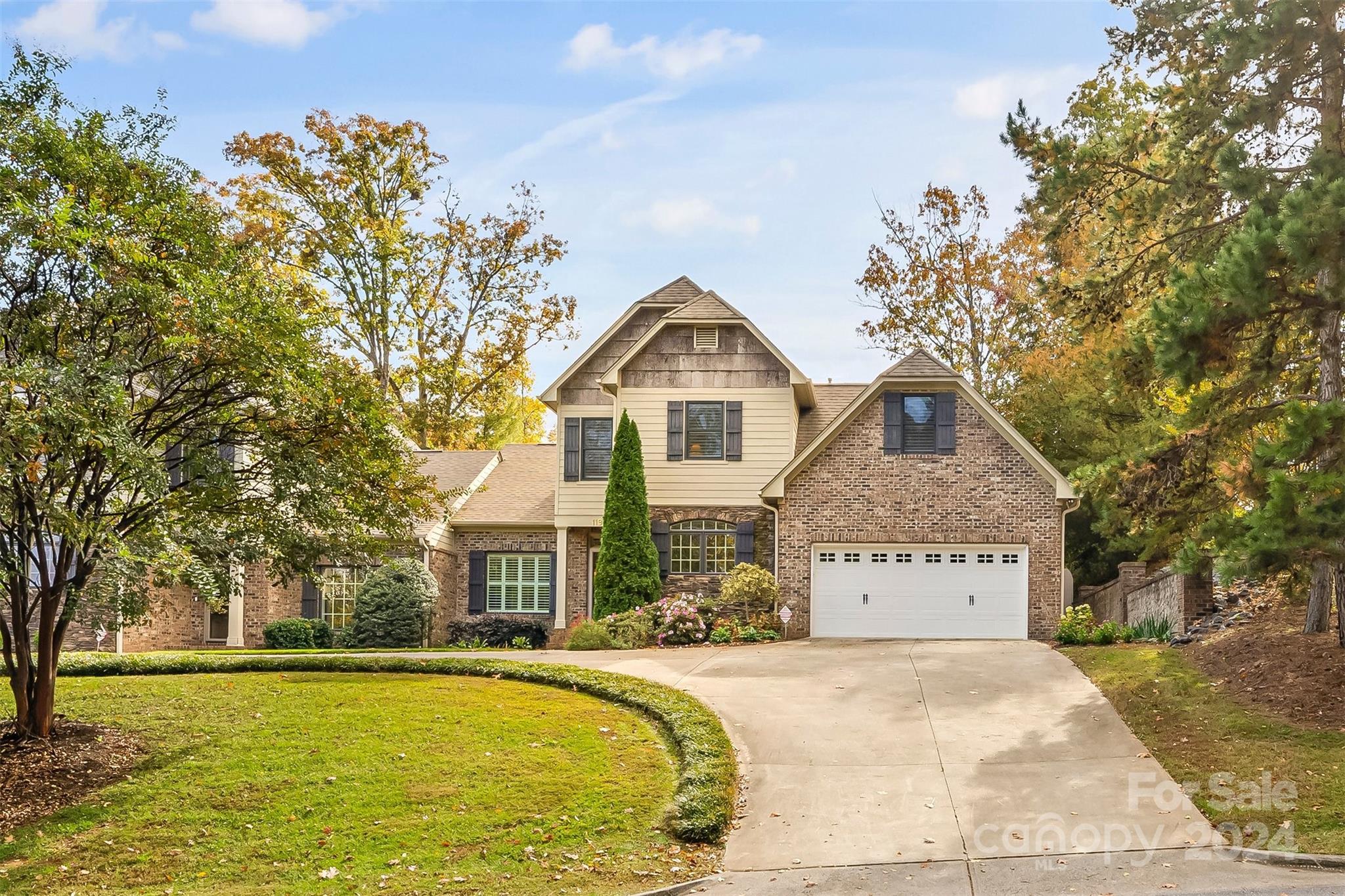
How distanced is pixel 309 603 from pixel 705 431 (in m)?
9.30

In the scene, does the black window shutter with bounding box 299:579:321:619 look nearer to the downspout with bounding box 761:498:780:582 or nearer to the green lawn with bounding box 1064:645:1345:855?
the downspout with bounding box 761:498:780:582

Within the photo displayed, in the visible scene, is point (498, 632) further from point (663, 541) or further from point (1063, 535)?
point (1063, 535)

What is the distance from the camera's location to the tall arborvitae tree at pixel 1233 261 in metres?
12.2

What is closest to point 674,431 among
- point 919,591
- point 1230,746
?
point 919,591

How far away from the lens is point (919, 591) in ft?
74.9

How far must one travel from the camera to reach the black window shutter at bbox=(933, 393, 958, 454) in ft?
76.9

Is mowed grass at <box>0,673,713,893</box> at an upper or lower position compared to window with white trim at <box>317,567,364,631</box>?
lower

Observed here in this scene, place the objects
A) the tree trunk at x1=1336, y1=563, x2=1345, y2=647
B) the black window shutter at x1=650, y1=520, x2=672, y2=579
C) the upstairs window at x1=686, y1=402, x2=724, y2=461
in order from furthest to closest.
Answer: the upstairs window at x1=686, y1=402, x2=724, y2=461 → the black window shutter at x1=650, y1=520, x2=672, y2=579 → the tree trunk at x1=1336, y1=563, x2=1345, y2=647

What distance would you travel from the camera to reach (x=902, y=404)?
932 inches

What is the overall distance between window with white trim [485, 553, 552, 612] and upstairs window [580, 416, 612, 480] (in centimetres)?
214

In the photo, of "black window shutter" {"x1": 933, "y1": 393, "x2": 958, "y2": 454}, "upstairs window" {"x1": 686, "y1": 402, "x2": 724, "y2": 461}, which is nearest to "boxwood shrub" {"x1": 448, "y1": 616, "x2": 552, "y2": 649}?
"upstairs window" {"x1": 686, "y1": 402, "x2": 724, "y2": 461}

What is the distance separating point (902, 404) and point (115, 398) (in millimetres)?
16047

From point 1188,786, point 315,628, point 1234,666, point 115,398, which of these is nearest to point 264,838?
point 115,398

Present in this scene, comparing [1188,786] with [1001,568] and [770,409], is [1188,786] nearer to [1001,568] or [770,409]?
[1001,568]
